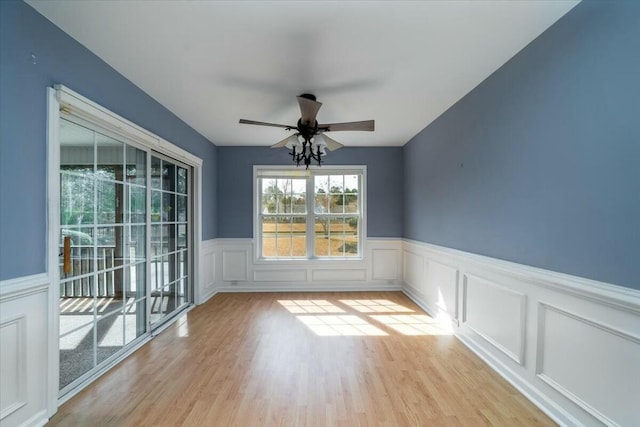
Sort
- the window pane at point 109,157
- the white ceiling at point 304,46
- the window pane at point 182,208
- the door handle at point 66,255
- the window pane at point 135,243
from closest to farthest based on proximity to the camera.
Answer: the white ceiling at point 304,46 < the door handle at point 66,255 < the window pane at point 109,157 < the window pane at point 135,243 < the window pane at point 182,208

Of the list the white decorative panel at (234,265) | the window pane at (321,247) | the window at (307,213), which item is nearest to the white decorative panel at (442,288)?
the window at (307,213)

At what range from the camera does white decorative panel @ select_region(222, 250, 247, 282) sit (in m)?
5.34

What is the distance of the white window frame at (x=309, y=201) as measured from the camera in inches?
212

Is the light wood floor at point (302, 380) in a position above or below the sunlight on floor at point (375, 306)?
above

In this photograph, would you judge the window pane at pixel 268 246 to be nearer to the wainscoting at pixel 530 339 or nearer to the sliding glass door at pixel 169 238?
the sliding glass door at pixel 169 238

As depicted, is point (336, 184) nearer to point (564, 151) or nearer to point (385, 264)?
point (385, 264)

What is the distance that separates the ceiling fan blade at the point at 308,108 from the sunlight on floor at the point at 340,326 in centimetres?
230

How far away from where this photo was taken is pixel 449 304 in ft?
11.7

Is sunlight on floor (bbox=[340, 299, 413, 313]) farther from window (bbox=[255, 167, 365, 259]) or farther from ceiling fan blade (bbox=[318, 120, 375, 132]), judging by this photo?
ceiling fan blade (bbox=[318, 120, 375, 132])

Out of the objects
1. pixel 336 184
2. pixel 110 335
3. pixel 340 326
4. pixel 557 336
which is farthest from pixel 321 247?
pixel 557 336

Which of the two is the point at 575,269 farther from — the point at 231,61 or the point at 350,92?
the point at 231,61

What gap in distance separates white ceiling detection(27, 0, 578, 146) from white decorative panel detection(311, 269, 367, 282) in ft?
9.72

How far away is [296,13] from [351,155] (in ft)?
11.8

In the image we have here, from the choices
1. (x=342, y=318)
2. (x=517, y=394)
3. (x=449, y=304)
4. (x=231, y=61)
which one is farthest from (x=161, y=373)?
(x=449, y=304)
